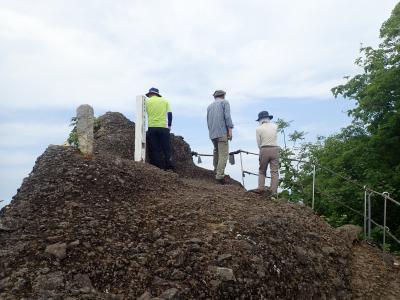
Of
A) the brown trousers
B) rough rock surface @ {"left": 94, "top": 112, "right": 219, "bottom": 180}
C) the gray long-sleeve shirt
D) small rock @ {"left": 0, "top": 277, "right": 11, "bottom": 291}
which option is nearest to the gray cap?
the gray long-sleeve shirt

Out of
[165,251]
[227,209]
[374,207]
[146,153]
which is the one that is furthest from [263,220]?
[374,207]

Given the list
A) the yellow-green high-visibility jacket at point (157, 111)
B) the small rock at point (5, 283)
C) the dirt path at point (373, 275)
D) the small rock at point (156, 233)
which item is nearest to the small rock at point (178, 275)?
the small rock at point (156, 233)

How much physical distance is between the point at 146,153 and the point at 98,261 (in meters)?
A: 6.47

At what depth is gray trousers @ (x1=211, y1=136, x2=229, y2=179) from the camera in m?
10.0

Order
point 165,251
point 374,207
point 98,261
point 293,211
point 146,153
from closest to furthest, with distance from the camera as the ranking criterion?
point 98,261, point 165,251, point 293,211, point 146,153, point 374,207

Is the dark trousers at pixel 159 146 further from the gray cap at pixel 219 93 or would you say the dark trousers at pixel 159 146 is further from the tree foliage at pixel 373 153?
the tree foliage at pixel 373 153

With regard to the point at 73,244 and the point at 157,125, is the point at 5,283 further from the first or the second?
the point at 157,125

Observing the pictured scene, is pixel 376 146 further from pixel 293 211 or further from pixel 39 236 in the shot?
pixel 39 236

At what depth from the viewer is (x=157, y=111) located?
10039 mm

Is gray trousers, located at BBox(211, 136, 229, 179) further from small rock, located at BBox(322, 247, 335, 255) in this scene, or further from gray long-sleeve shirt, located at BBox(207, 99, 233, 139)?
small rock, located at BBox(322, 247, 335, 255)

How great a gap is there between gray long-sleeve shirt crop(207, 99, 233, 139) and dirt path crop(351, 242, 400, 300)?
149 inches

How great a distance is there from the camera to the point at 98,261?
4578 millimetres

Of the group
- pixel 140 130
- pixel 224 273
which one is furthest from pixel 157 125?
pixel 224 273

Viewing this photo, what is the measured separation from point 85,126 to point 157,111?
307 centimetres
